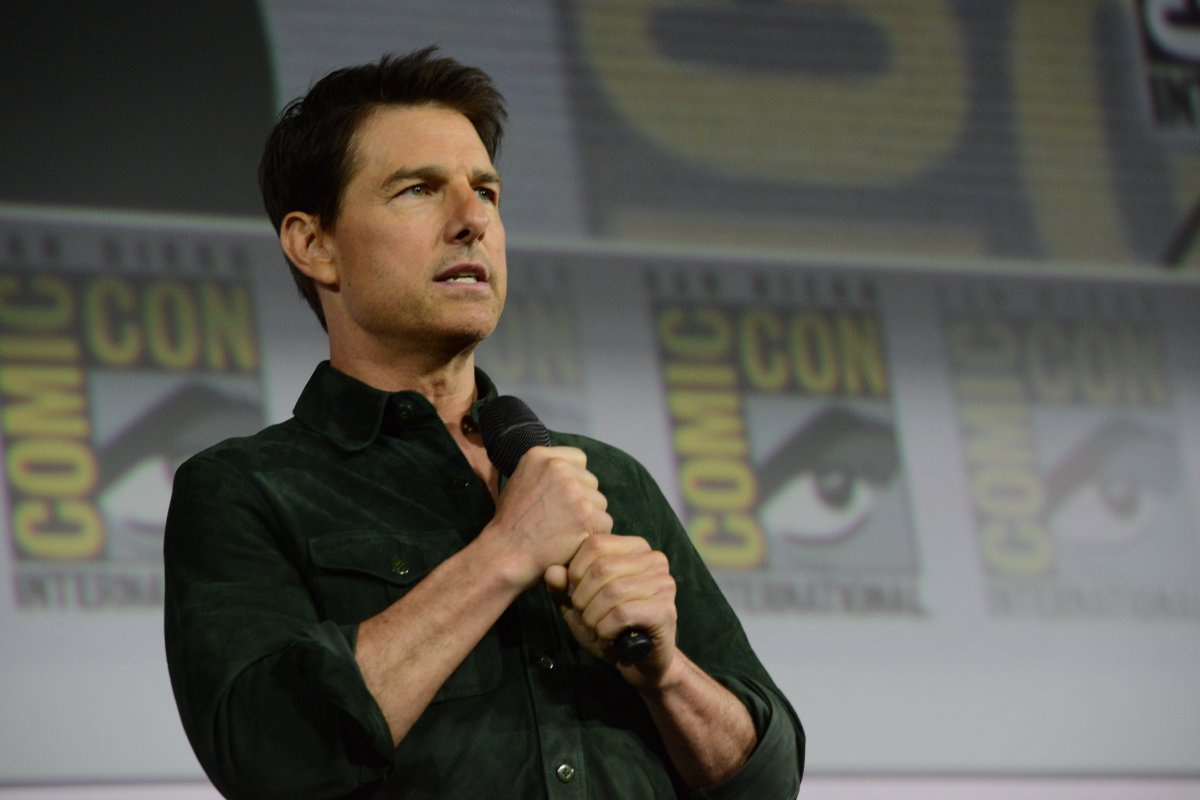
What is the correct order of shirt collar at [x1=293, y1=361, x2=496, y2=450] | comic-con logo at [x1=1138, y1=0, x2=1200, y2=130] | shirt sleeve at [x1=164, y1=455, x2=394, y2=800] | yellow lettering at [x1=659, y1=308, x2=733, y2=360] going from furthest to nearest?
comic-con logo at [x1=1138, y1=0, x2=1200, y2=130]
yellow lettering at [x1=659, y1=308, x2=733, y2=360]
shirt collar at [x1=293, y1=361, x2=496, y2=450]
shirt sleeve at [x1=164, y1=455, x2=394, y2=800]

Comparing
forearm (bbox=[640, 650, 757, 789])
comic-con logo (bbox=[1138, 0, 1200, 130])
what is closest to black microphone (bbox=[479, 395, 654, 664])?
forearm (bbox=[640, 650, 757, 789])

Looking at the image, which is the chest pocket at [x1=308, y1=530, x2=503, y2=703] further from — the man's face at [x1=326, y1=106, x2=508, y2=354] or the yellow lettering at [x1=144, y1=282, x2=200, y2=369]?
the yellow lettering at [x1=144, y1=282, x2=200, y2=369]

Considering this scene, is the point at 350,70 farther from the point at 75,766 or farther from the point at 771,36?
the point at 771,36

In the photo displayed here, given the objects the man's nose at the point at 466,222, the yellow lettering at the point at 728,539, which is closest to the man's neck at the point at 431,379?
the man's nose at the point at 466,222

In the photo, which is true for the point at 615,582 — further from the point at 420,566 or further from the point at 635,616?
the point at 420,566

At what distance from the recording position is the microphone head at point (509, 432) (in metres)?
1.30

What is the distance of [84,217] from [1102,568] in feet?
6.70

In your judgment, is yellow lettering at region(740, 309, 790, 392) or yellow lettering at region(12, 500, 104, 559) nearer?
yellow lettering at region(12, 500, 104, 559)

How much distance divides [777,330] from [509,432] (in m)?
1.91

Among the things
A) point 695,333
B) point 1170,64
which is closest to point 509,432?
point 695,333

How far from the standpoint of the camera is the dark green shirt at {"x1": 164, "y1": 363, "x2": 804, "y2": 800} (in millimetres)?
1140

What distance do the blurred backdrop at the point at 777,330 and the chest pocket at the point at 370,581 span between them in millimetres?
1310

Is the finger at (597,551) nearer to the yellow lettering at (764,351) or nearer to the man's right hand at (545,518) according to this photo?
the man's right hand at (545,518)

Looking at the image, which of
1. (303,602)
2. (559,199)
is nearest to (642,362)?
(559,199)
